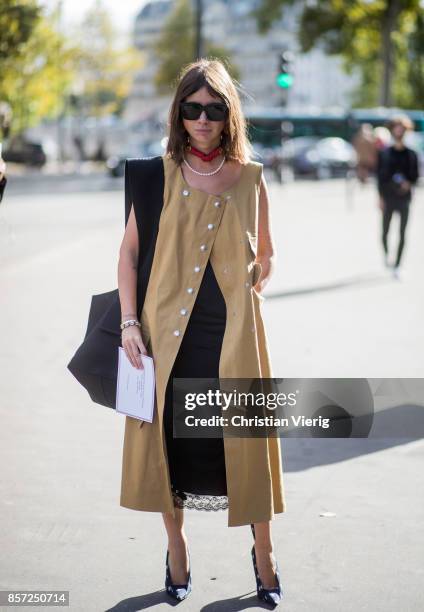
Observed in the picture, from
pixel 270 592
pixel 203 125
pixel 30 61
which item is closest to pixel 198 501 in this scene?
pixel 270 592

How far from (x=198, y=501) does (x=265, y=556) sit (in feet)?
0.92

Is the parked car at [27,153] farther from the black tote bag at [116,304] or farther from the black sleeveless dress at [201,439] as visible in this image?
the black sleeveless dress at [201,439]

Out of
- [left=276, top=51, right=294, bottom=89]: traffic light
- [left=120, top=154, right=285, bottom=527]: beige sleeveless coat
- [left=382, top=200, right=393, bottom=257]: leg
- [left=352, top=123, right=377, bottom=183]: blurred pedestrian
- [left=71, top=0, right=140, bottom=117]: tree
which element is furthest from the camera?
[left=71, top=0, right=140, bottom=117]: tree

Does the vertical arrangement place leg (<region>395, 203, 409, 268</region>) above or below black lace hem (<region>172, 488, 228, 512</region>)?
above

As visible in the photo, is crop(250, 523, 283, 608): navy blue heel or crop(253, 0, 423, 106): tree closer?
crop(250, 523, 283, 608): navy blue heel

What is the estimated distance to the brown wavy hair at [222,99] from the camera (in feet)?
11.7

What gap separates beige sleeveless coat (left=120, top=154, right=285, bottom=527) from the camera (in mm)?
3541

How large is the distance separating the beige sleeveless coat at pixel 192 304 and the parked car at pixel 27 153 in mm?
47693

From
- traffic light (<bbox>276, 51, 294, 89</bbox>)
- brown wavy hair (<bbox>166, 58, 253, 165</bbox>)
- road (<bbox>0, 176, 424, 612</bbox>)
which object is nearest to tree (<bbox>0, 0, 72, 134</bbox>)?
traffic light (<bbox>276, 51, 294, 89</bbox>)

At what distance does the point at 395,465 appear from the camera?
211 inches

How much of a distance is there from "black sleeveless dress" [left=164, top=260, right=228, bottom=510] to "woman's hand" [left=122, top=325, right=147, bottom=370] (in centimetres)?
11

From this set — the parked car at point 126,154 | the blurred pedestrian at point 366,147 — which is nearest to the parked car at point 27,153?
the parked car at point 126,154

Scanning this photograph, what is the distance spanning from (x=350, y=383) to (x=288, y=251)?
943 cm

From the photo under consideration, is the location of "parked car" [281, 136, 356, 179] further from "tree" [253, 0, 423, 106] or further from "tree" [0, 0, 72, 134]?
"tree" [0, 0, 72, 134]
